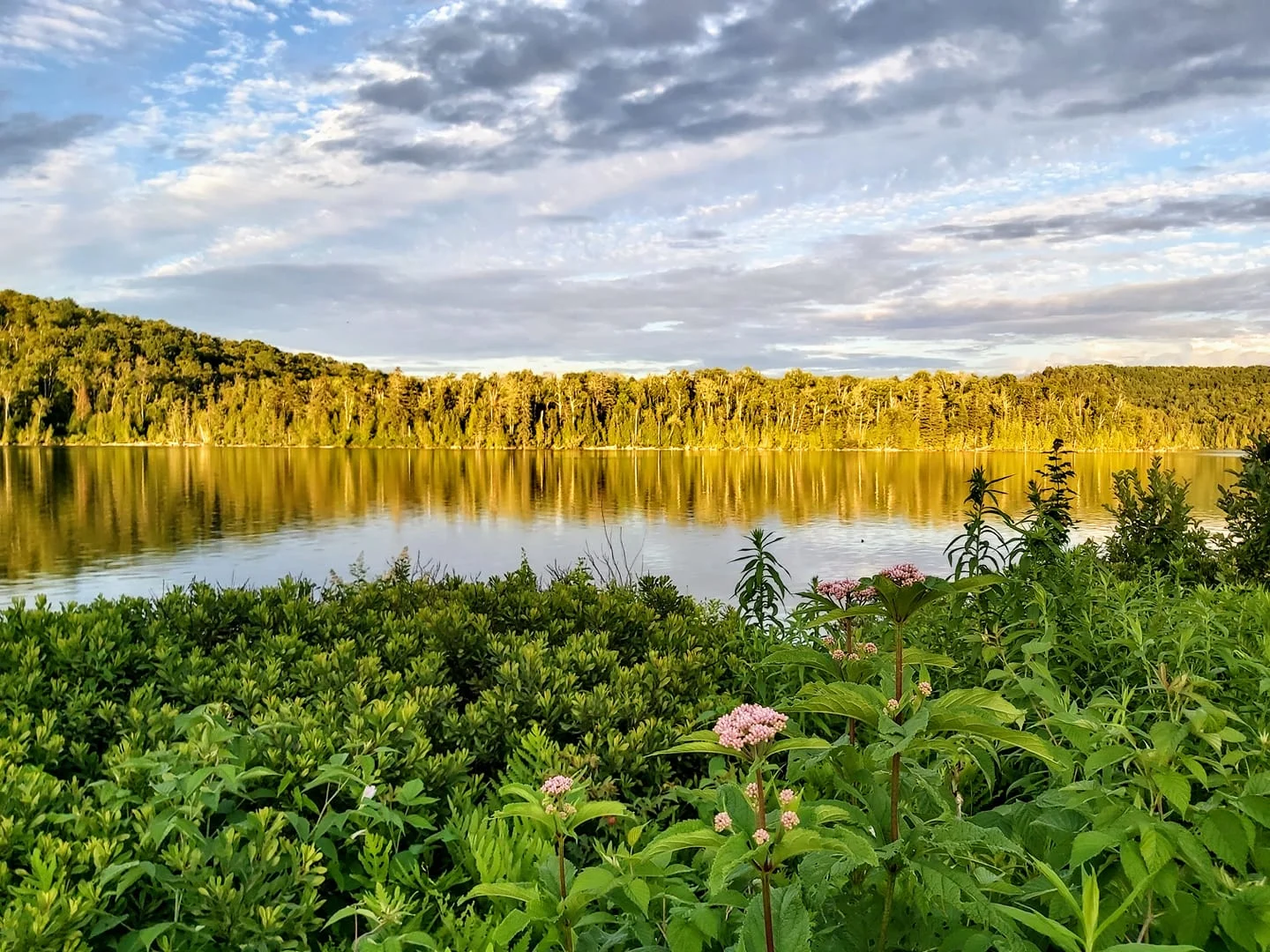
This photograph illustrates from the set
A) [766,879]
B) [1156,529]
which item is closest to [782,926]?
[766,879]

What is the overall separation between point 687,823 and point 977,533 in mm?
3732

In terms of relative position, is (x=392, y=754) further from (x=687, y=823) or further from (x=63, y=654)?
(x=63, y=654)

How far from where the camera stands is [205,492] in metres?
43.8

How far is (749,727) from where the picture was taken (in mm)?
1397

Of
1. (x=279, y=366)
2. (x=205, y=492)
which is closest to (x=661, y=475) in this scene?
(x=205, y=492)

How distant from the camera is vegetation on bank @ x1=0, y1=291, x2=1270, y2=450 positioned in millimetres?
110812

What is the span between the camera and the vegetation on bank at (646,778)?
4.99 ft

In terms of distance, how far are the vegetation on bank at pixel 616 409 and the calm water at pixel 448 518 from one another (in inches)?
1822

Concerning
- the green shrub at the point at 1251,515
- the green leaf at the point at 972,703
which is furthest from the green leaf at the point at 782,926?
the green shrub at the point at 1251,515

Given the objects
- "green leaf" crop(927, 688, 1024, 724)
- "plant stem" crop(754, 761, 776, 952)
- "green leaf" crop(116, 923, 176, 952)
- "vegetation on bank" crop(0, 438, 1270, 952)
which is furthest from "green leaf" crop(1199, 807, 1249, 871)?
"green leaf" crop(116, 923, 176, 952)

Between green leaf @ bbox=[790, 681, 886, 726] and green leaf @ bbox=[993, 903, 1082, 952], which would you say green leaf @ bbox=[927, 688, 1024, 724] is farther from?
green leaf @ bbox=[993, 903, 1082, 952]

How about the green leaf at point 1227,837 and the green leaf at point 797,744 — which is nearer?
the green leaf at point 797,744

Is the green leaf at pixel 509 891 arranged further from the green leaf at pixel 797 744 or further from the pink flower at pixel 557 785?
the green leaf at pixel 797 744

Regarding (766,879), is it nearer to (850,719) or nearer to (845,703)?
(845,703)
